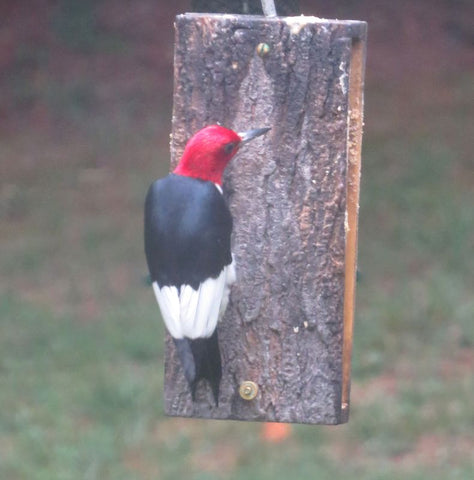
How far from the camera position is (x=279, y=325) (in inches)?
130

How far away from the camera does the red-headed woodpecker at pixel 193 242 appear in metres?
3.01

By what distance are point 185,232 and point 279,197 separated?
34 centimetres

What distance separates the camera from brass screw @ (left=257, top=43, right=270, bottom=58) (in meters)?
3.15

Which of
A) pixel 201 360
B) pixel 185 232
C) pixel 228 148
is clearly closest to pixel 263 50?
pixel 228 148

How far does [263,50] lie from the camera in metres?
3.15

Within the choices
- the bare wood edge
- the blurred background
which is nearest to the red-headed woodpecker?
the bare wood edge

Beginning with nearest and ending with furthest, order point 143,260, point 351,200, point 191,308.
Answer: point 191,308 < point 351,200 < point 143,260

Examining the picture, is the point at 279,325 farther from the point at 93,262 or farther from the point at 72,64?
the point at 72,64

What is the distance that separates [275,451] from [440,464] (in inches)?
30.9

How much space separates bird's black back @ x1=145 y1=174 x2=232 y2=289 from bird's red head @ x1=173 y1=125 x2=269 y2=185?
1.7 inches

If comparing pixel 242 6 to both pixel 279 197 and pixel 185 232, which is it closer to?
pixel 279 197

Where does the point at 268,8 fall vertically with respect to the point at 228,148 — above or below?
above

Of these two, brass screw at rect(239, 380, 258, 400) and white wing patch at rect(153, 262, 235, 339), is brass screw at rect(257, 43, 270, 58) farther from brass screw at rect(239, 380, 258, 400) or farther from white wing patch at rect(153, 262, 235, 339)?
brass screw at rect(239, 380, 258, 400)

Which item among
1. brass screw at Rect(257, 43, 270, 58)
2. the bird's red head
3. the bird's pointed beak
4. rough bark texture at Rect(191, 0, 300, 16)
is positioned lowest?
the bird's red head
